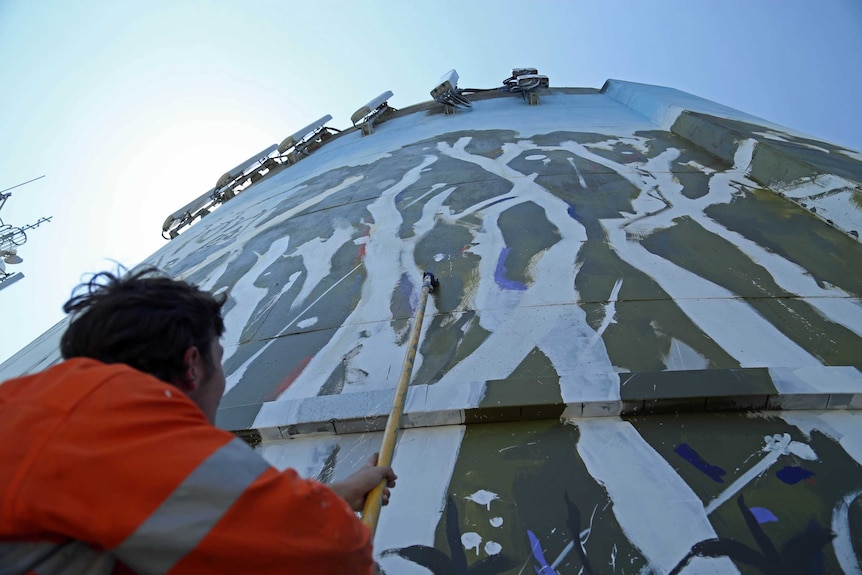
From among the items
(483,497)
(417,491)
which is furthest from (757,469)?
(417,491)

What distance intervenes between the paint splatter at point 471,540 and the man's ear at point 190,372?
49.2 inches

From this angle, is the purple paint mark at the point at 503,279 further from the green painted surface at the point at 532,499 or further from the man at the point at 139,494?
the man at the point at 139,494

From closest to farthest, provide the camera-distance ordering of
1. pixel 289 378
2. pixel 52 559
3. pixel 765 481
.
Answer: pixel 52 559 → pixel 765 481 → pixel 289 378

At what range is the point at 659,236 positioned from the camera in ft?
13.3

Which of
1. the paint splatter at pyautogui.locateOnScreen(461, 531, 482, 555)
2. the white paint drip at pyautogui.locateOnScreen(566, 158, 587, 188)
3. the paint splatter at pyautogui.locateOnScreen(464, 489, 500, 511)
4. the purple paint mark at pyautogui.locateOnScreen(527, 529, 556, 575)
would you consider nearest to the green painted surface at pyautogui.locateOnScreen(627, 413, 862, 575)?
the purple paint mark at pyautogui.locateOnScreen(527, 529, 556, 575)

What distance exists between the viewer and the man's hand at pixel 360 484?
57.8 inches

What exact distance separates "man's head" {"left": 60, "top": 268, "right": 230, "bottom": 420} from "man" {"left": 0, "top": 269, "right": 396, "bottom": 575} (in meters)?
0.15

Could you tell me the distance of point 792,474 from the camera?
2.08m

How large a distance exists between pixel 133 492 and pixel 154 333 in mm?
418

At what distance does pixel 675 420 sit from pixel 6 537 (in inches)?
95.6

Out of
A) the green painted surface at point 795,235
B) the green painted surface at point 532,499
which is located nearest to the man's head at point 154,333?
the green painted surface at point 532,499

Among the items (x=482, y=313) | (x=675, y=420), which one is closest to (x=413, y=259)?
(x=482, y=313)

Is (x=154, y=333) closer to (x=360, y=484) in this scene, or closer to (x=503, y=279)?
(x=360, y=484)

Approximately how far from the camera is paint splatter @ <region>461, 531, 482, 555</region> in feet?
6.49
